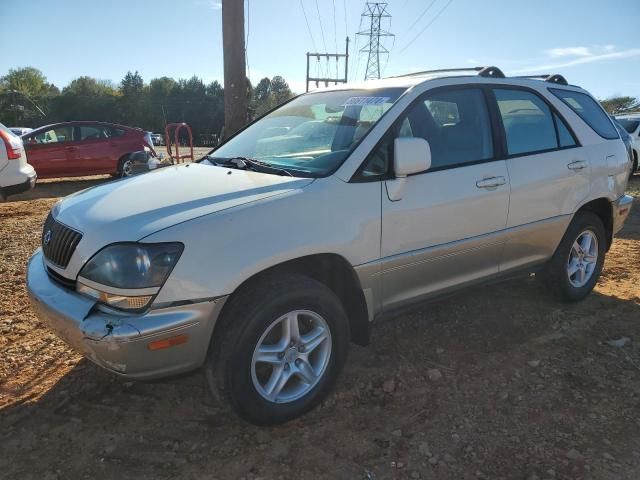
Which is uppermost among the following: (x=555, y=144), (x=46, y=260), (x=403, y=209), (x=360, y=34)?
(x=360, y=34)

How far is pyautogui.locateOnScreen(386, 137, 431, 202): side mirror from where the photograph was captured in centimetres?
280

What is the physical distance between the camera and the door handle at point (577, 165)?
3.94 meters

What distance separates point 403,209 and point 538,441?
139 cm

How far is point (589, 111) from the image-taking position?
4.38 m

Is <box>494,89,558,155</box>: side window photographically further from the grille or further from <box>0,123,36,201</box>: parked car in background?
<box>0,123,36,201</box>: parked car in background

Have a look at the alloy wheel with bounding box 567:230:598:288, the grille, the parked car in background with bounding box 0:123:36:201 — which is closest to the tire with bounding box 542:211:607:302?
the alloy wheel with bounding box 567:230:598:288

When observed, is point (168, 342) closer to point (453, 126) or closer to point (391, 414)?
point (391, 414)

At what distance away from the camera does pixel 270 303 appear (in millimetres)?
2488

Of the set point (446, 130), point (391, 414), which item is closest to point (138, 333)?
point (391, 414)

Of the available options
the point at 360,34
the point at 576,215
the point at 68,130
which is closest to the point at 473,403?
the point at 576,215

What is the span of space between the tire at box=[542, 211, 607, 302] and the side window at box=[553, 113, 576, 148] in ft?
1.94

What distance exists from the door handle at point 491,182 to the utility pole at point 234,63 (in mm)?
4167

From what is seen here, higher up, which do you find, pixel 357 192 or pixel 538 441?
pixel 357 192

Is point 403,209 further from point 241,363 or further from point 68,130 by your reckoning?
point 68,130
